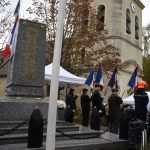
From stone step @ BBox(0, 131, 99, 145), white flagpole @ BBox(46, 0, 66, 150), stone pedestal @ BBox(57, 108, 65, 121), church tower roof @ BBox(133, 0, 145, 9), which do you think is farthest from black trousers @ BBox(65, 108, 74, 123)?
church tower roof @ BBox(133, 0, 145, 9)

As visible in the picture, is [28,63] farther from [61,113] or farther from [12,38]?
[61,113]

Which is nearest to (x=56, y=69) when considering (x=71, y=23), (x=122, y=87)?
(x=71, y=23)

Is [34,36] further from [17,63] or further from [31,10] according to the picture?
[31,10]

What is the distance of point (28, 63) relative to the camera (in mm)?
12219

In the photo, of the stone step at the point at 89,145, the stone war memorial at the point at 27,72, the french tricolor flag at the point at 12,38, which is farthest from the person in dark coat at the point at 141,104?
the french tricolor flag at the point at 12,38

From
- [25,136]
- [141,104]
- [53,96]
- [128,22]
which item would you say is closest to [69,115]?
[141,104]

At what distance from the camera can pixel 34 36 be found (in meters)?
12.5

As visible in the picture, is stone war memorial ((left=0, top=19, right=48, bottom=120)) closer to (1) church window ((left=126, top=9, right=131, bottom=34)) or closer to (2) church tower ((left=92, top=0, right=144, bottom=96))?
(2) church tower ((left=92, top=0, right=144, bottom=96))

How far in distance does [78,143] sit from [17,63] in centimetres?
Result: 406

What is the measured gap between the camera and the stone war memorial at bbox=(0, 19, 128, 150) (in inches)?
402

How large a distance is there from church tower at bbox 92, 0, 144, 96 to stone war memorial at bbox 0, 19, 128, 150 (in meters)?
22.8

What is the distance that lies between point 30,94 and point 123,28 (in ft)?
82.5

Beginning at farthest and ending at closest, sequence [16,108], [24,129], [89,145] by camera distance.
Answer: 1. [16,108]
2. [24,129]
3. [89,145]

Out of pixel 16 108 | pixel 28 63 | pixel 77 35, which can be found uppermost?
pixel 77 35
